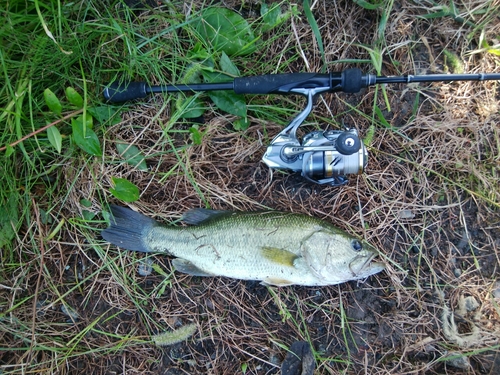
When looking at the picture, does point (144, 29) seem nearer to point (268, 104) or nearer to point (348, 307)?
point (268, 104)

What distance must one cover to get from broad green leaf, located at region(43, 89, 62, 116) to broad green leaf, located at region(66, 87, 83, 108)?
0.27 ft

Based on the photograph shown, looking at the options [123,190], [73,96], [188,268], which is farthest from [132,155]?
[188,268]

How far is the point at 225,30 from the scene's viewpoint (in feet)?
9.12

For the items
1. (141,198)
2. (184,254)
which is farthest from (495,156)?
(141,198)

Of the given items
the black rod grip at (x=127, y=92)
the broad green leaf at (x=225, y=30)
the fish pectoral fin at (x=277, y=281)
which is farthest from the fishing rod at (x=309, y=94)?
the fish pectoral fin at (x=277, y=281)

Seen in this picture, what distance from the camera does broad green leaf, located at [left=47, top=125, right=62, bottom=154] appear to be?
2596mm

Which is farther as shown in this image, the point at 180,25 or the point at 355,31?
the point at 355,31

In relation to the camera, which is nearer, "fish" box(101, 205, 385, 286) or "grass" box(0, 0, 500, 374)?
"fish" box(101, 205, 385, 286)

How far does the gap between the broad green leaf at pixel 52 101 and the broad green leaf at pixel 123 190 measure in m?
0.63

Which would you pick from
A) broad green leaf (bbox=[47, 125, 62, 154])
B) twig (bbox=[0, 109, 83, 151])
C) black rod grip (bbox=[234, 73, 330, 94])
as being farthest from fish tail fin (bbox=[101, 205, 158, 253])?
black rod grip (bbox=[234, 73, 330, 94])

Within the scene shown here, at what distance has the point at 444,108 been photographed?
114 inches

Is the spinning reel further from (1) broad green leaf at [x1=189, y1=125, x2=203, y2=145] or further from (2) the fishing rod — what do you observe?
(1) broad green leaf at [x1=189, y1=125, x2=203, y2=145]

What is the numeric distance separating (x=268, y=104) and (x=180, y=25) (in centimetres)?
87

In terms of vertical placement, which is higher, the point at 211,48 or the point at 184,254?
the point at 211,48
